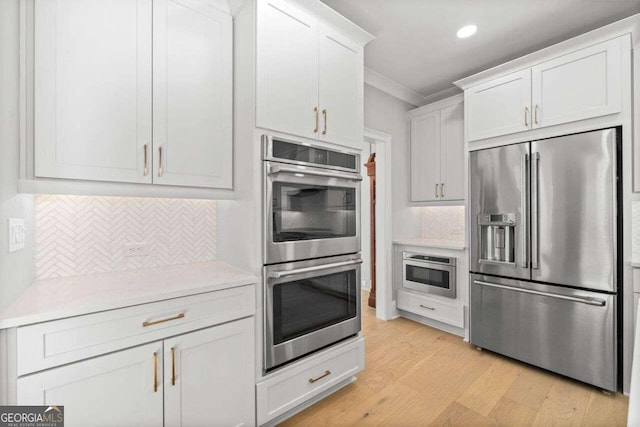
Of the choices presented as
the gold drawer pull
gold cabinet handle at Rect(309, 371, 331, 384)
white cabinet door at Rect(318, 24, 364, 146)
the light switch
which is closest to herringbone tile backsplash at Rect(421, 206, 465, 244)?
white cabinet door at Rect(318, 24, 364, 146)

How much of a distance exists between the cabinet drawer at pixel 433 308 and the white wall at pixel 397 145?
75 centimetres

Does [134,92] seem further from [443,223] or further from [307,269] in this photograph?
[443,223]

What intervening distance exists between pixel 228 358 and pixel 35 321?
809 mm

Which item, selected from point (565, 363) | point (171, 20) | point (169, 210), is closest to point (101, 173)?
point (169, 210)

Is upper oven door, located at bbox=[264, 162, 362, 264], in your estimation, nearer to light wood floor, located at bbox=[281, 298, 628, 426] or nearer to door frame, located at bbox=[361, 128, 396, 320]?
light wood floor, located at bbox=[281, 298, 628, 426]

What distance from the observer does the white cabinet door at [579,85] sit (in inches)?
79.8

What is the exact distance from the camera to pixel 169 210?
1899 millimetres

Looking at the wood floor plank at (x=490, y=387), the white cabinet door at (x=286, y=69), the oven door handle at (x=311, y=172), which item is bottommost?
the wood floor plank at (x=490, y=387)

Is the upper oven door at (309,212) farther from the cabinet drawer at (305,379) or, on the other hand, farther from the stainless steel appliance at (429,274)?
the stainless steel appliance at (429,274)

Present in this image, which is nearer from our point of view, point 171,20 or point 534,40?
point 171,20

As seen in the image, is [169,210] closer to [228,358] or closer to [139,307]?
[139,307]

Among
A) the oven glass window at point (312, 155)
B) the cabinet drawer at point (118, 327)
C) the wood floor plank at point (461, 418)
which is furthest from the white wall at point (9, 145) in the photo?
the wood floor plank at point (461, 418)

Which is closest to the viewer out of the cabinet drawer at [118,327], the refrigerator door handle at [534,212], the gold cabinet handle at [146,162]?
the cabinet drawer at [118,327]

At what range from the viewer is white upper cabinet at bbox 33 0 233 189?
128 cm
